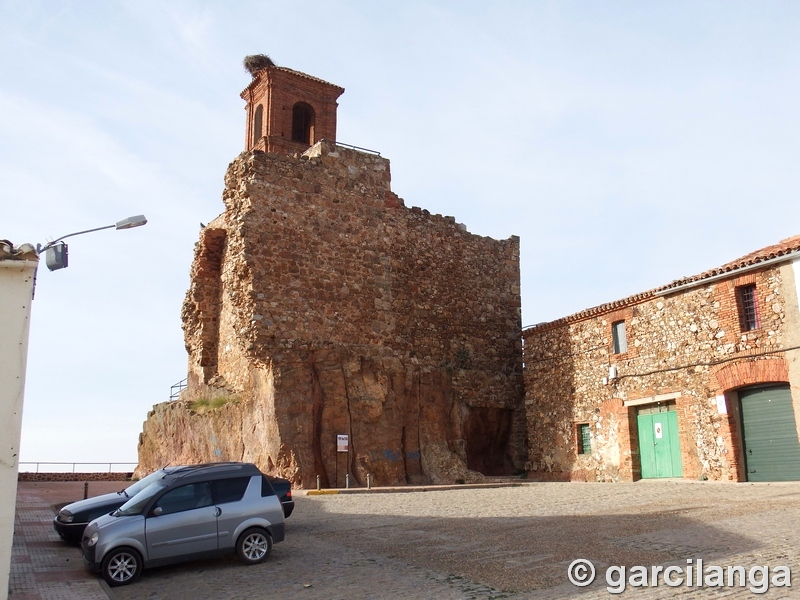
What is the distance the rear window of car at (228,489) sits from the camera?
10086mm

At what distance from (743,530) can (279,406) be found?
489 inches

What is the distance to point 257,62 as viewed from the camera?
122 ft

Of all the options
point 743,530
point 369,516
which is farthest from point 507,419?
point 743,530

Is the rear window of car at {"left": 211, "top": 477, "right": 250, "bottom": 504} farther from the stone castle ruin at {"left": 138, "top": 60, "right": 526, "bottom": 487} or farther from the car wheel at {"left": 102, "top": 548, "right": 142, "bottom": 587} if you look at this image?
the stone castle ruin at {"left": 138, "top": 60, "right": 526, "bottom": 487}

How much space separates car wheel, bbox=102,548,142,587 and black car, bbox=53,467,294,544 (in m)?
2.43

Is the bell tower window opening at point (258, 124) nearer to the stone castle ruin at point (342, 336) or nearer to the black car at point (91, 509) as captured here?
the stone castle ruin at point (342, 336)

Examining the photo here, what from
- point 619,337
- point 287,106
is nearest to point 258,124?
point 287,106

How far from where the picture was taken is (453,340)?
79.5 ft

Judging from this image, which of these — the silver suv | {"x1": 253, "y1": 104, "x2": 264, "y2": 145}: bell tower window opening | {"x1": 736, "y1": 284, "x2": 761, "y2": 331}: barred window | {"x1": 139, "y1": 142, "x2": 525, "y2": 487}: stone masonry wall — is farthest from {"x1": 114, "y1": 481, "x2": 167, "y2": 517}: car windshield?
{"x1": 253, "y1": 104, "x2": 264, "y2": 145}: bell tower window opening

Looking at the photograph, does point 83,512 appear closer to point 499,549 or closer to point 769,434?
point 499,549

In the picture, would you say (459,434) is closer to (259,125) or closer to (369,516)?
(369,516)

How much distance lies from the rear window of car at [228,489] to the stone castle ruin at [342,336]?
8.79 m

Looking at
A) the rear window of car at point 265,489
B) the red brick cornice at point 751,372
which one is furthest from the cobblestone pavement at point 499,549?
the red brick cornice at point 751,372

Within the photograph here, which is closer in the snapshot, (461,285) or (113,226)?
(113,226)
